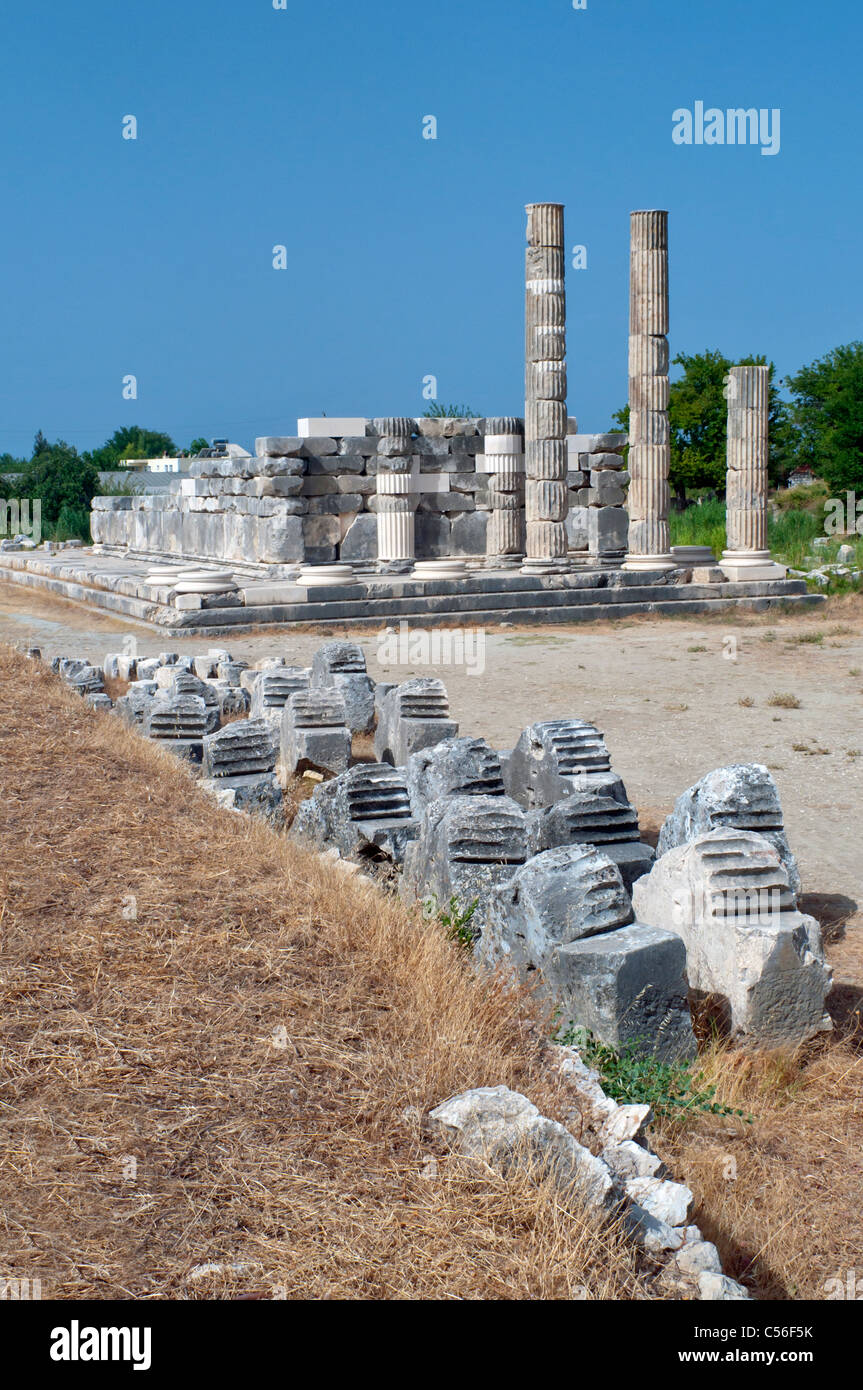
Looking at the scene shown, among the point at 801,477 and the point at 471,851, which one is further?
the point at 801,477

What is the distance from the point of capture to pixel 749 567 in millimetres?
20109

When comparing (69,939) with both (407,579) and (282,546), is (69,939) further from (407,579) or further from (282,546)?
(282,546)

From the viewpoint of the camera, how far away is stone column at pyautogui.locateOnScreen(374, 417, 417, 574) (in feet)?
70.0

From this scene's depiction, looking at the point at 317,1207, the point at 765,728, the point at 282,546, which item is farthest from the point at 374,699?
the point at 282,546

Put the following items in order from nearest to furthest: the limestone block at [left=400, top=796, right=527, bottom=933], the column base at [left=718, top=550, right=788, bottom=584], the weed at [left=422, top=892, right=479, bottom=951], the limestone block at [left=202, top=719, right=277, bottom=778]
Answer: the weed at [left=422, top=892, right=479, bottom=951] < the limestone block at [left=400, top=796, right=527, bottom=933] < the limestone block at [left=202, top=719, right=277, bottom=778] < the column base at [left=718, top=550, right=788, bottom=584]

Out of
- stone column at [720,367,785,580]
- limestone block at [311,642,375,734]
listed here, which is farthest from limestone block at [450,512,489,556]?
limestone block at [311,642,375,734]

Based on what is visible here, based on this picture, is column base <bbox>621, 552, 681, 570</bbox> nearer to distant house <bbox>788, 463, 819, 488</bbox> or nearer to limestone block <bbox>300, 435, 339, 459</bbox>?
limestone block <bbox>300, 435, 339, 459</bbox>

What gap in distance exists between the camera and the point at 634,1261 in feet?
9.76

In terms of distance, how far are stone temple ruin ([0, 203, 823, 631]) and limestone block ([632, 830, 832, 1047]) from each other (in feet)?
41.6

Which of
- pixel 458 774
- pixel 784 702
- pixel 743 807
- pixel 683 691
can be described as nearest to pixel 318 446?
pixel 683 691

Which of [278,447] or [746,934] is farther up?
[278,447]

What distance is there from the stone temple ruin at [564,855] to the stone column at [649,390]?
12.6 meters

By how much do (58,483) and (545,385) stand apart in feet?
84.6

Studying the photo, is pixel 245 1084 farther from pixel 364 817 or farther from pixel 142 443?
pixel 142 443
